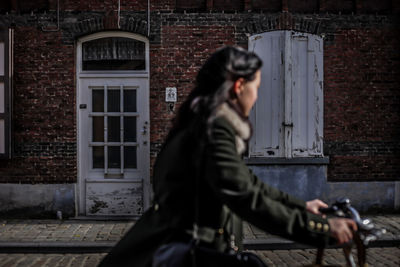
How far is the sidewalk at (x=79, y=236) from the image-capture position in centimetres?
630

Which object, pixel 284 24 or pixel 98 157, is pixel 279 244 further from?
pixel 284 24

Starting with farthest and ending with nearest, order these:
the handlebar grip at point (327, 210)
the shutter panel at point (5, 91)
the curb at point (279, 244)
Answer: the shutter panel at point (5, 91) → the curb at point (279, 244) → the handlebar grip at point (327, 210)

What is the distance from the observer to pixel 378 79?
339 inches

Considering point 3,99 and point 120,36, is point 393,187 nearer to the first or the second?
point 120,36

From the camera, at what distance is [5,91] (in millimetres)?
8273

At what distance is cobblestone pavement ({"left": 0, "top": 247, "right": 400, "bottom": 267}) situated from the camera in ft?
18.4

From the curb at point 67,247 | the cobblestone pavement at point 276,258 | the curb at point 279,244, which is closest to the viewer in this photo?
the cobblestone pavement at point 276,258

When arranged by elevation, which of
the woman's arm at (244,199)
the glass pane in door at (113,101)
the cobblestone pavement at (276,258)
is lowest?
the cobblestone pavement at (276,258)

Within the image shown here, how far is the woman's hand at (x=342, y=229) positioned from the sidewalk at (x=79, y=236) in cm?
476

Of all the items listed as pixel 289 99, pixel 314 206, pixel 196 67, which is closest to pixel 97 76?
pixel 196 67

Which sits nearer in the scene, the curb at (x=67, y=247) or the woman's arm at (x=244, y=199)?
the woman's arm at (x=244, y=199)

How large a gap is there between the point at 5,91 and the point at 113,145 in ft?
7.40

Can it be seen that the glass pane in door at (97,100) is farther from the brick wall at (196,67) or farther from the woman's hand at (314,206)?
the woman's hand at (314,206)

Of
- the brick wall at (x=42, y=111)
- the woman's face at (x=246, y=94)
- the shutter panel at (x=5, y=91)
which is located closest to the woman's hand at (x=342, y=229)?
the woman's face at (x=246, y=94)
